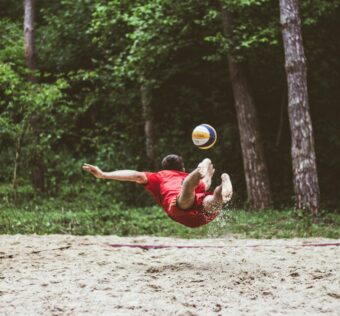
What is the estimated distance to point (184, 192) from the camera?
683 cm

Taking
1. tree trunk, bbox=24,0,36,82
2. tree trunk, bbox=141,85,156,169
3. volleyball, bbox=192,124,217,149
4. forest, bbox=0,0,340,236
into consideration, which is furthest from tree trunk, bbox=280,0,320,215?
tree trunk, bbox=24,0,36,82

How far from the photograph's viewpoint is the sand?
5555 millimetres

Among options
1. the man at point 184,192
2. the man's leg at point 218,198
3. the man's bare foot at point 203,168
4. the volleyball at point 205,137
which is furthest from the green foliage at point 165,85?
the man's leg at point 218,198

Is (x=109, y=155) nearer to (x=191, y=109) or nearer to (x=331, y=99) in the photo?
(x=191, y=109)

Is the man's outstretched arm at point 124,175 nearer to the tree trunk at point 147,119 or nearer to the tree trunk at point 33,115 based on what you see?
the tree trunk at point 33,115

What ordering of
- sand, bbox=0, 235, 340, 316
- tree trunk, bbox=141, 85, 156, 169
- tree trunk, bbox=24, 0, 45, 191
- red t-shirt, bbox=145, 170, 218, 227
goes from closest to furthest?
1. sand, bbox=0, 235, 340, 316
2. red t-shirt, bbox=145, 170, 218, 227
3. tree trunk, bbox=24, 0, 45, 191
4. tree trunk, bbox=141, 85, 156, 169

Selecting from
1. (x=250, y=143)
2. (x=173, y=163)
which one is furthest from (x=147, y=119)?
(x=173, y=163)

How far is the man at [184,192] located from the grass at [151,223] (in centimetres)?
385

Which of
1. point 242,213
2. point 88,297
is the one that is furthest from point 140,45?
point 88,297

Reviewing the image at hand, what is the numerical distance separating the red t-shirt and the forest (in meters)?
4.20

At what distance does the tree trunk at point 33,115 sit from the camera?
1560 centimetres

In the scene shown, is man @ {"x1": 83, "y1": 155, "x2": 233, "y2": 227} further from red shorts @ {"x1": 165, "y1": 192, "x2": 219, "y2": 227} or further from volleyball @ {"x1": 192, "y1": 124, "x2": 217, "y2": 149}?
volleyball @ {"x1": 192, "y1": 124, "x2": 217, "y2": 149}

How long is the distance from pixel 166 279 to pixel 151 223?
544 centimetres

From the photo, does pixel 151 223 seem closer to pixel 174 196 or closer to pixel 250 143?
pixel 250 143
